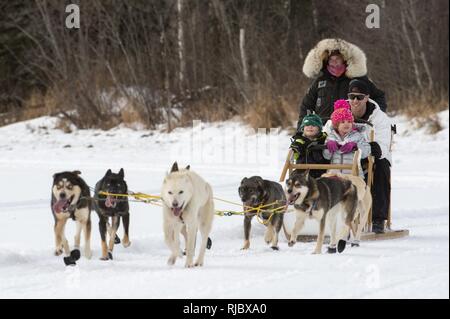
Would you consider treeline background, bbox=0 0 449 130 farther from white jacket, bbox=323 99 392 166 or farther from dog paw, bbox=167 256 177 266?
dog paw, bbox=167 256 177 266

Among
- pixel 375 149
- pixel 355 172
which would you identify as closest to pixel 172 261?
pixel 355 172

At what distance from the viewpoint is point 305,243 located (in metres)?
6.43

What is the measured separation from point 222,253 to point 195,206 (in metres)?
1.44

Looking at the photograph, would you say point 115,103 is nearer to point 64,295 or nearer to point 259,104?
point 259,104

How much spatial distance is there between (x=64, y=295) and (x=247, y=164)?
9.49 m

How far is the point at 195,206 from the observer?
14.9ft

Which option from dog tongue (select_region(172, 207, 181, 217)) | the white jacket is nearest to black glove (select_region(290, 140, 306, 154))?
the white jacket

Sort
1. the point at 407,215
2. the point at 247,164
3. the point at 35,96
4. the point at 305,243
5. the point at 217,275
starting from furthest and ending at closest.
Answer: the point at 35,96 → the point at 247,164 → the point at 407,215 → the point at 305,243 → the point at 217,275

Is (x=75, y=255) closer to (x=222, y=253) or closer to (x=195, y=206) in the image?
(x=195, y=206)

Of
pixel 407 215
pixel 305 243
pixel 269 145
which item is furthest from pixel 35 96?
pixel 305 243

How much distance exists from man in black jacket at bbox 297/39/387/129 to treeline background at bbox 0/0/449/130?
9244 millimetres

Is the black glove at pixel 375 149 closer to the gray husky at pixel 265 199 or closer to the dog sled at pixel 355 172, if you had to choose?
the dog sled at pixel 355 172

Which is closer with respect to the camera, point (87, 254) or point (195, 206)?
point (195, 206)

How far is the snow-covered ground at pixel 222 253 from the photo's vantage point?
14.1 ft
